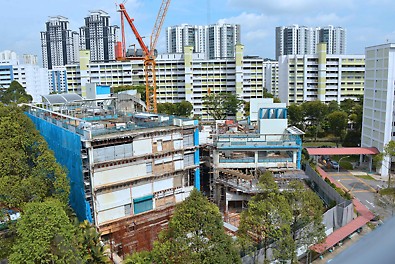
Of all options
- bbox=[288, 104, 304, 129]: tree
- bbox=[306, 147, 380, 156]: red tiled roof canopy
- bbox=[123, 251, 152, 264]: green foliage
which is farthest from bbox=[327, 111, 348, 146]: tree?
bbox=[123, 251, 152, 264]: green foliage

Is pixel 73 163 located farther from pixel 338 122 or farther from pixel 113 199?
pixel 338 122

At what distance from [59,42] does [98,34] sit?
7.99 meters

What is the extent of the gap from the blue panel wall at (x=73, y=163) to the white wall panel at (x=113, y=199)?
362mm

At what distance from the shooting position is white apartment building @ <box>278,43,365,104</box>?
3441cm

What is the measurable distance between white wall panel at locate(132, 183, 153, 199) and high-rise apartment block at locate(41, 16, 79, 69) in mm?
53515

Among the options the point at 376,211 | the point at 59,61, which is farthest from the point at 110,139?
the point at 59,61

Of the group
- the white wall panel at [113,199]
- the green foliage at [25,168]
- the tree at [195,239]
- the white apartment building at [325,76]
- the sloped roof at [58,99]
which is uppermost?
the white apartment building at [325,76]

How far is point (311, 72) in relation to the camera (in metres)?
35.0

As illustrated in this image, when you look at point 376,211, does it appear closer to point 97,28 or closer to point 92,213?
point 92,213

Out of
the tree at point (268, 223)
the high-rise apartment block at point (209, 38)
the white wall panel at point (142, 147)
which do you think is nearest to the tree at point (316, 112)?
the white wall panel at point (142, 147)

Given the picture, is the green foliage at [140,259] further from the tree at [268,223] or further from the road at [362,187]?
the road at [362,187]

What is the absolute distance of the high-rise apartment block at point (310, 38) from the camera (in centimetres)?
5284

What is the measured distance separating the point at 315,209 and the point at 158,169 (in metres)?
5.10

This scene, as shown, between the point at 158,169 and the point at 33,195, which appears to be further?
the point at 158,169
